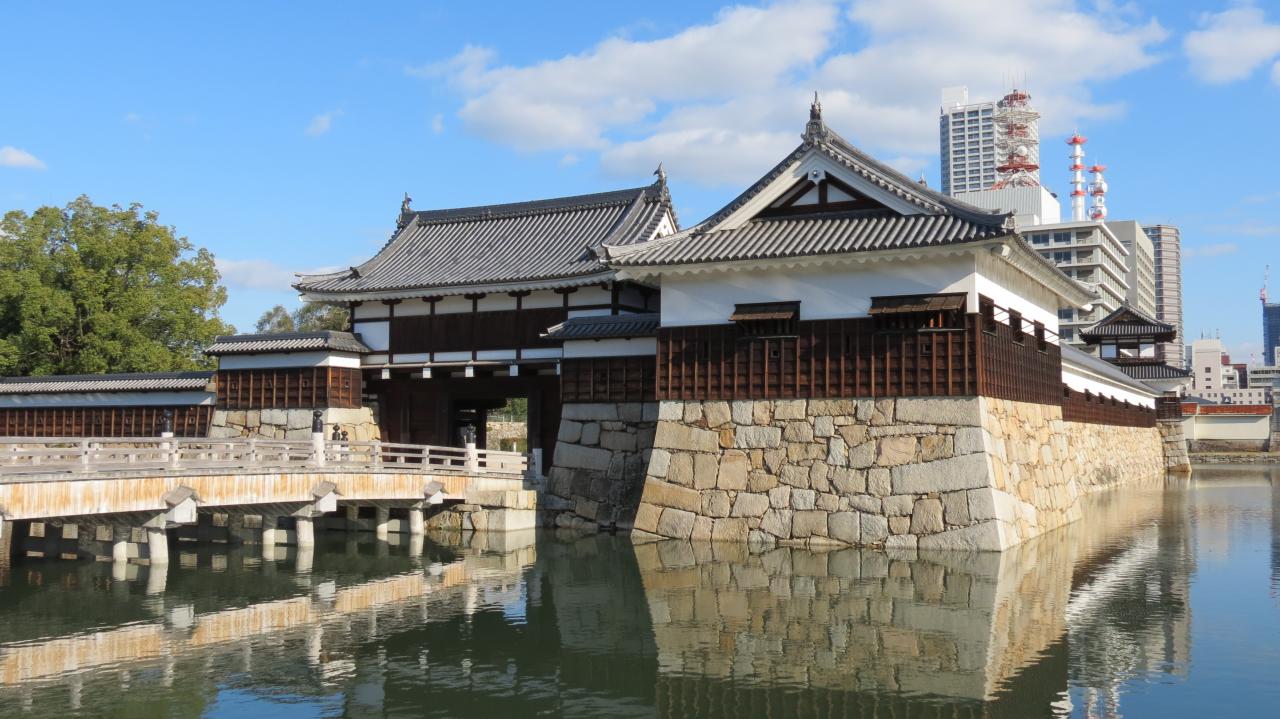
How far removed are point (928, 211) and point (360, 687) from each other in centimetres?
1522

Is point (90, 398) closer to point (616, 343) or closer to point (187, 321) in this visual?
point (187, 321)

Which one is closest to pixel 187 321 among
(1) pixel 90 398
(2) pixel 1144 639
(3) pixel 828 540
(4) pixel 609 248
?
(1) pixel 90 398

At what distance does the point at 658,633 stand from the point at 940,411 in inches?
370

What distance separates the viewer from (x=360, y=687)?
1163 cm

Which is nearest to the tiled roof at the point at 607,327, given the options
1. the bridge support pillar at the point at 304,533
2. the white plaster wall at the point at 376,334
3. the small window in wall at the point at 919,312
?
the white plaster wall at the point at 376,334

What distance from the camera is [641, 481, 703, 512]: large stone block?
23141 millimetres

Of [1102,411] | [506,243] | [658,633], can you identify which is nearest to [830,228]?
[658,633]

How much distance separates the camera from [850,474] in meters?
21.8

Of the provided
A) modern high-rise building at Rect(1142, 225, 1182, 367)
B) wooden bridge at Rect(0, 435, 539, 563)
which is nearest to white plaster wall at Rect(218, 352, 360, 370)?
wooden bridge at Rect(0, 435, 539, 563)

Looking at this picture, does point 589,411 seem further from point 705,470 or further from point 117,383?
point 117,383

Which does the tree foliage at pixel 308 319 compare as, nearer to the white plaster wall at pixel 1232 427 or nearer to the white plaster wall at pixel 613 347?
the white plaster wall at pixel 613 347

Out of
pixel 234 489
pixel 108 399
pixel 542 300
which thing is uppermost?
pixel 542 300

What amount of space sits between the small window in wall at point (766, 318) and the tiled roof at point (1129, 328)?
3715cm

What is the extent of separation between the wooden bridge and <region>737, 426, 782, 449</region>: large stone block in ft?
20.3
